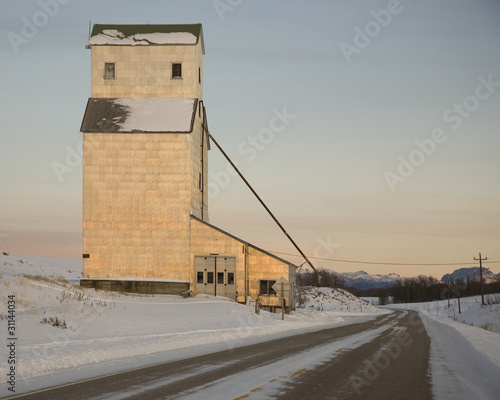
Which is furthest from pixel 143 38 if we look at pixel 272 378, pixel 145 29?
pixel 272 378

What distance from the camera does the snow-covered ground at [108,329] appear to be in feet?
48.7

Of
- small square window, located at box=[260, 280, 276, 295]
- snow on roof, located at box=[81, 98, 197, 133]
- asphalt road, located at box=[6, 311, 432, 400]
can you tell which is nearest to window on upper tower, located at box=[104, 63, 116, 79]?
snow on roof, located at box=[81, 98, 197, 133]

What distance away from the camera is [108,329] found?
2381 centimetres

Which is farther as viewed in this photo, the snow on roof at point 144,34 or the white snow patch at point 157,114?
the snow on roof at point 144,34

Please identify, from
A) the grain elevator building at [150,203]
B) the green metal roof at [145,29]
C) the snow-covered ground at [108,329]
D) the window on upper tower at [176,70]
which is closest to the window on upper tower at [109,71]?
the grain elevator building at [150,203]

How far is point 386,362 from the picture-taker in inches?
670

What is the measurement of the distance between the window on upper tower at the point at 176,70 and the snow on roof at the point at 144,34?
184cm

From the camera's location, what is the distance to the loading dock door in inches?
1682

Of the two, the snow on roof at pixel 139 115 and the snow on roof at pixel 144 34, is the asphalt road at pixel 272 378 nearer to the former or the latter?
the snow on roof at pixel 139 115

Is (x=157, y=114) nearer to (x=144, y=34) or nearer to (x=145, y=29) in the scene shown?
(x=144, y=34)

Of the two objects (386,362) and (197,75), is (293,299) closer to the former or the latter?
(197,75)

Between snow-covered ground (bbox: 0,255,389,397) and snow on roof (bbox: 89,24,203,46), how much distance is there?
1993 cm

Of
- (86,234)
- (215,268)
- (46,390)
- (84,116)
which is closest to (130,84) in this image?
(84,116)

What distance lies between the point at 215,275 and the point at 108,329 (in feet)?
63.4
